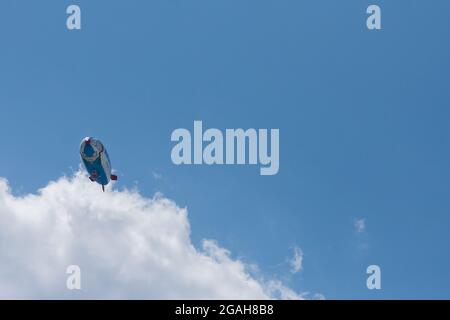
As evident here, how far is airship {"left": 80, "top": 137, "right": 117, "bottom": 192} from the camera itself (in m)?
99.6

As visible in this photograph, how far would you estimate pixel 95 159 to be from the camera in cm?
10119

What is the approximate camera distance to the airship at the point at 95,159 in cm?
9956
